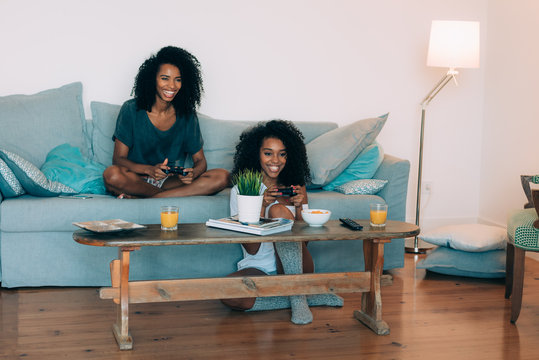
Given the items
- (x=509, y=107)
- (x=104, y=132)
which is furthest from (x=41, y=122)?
(x=509, y=107)

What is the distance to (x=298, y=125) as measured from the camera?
3.59 meters

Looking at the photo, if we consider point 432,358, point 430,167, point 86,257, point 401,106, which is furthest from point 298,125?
point 432,358

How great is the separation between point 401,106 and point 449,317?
1937 millimetres

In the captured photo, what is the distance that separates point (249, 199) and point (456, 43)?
2016 mm

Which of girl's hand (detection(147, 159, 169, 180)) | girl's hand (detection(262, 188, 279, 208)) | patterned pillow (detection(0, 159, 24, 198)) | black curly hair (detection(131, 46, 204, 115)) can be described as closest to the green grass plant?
girl's hand (detection(262, 188, 279, 208))

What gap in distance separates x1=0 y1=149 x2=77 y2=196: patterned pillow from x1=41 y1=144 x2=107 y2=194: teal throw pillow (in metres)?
0.11

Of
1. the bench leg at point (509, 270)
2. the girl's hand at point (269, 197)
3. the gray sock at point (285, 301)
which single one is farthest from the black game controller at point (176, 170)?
the bench leg at point (509, 270)

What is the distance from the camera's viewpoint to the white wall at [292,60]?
Answer: 11.8ft

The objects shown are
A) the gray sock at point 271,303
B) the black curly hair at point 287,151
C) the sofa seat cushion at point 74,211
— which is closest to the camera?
the gray sock at point 271,303

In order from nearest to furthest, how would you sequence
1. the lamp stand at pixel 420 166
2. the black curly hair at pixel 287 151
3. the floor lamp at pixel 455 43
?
the black curly hair at pixel 287 151 → the floor lamp at pixel 455 43 → the lamp stand at pixel 420 166

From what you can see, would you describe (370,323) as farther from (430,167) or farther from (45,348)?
(430,167)

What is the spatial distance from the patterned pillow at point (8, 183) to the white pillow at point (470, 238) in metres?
2.13

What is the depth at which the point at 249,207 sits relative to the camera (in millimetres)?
2230

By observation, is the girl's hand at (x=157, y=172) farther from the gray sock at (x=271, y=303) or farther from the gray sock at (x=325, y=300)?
the gray sock at (x=325, y=300)
